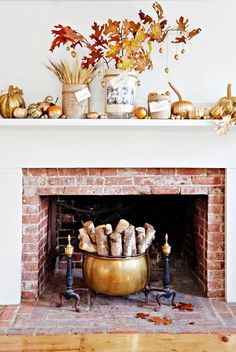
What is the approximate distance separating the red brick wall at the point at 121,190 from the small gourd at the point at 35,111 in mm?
378

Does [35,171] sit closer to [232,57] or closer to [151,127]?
[151,127]

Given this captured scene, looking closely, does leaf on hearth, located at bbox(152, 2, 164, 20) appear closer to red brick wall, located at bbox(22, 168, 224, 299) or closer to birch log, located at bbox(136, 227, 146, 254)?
red brick wall, located at bbox(22, 168, 224, 299)

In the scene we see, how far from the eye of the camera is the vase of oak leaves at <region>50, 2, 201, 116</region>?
2.58 metres

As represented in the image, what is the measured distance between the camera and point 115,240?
2604mm

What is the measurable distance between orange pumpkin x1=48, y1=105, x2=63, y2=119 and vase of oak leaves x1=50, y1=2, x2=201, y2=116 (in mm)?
304

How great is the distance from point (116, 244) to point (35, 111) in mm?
982

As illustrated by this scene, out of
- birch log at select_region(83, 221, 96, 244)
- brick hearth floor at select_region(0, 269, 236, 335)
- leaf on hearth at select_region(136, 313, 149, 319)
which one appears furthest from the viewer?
birch log at select_region(83, 221, 96, 244)

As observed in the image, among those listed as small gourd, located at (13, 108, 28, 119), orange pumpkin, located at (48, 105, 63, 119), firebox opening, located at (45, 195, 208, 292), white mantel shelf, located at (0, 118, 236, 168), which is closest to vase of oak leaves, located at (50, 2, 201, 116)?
white mantel shelf, located at (0, 118, 236, 168)

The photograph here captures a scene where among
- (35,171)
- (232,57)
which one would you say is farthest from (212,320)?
(232,57)

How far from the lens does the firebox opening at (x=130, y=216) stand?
3.28 m

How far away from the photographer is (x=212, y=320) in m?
2.50

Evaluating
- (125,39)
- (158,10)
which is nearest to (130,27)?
(125,39)

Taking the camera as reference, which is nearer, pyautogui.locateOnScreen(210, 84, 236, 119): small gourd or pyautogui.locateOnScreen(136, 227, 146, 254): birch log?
pyautogui.locateOnScreen(210, 84, 236, 119): small gourd

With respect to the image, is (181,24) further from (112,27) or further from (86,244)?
(86,244)
